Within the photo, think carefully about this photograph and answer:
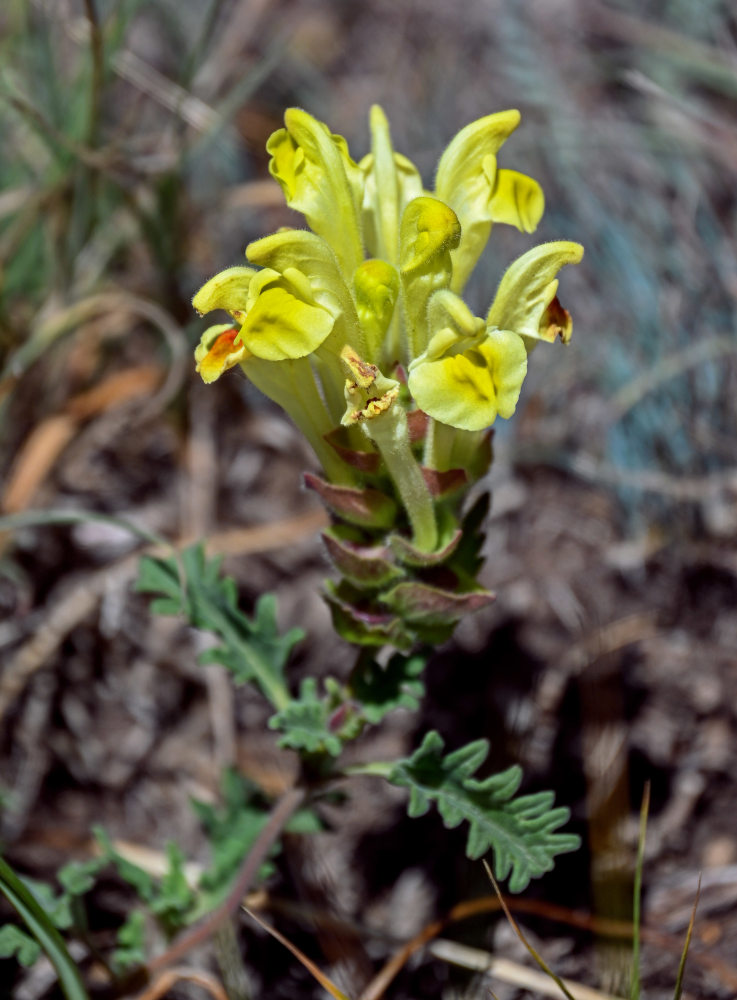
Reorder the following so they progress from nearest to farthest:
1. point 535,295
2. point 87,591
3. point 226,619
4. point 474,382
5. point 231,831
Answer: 1. point 474,382
2. point 535,295
3. point 226,619
4. point 231,831
5. point 87,591

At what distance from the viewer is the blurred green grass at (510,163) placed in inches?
119

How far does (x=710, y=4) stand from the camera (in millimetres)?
3881

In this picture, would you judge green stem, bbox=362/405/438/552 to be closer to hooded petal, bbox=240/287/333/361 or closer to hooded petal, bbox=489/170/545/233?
hooded petal, bbox=240/287/333/361

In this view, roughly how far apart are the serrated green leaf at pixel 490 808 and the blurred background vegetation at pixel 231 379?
871 mm

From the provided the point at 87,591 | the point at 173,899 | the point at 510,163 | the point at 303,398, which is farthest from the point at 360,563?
the point at 510,163

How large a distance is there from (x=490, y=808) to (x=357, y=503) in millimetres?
646

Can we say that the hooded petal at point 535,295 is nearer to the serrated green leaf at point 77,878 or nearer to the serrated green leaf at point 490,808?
the serrated green leaf at point 490,808

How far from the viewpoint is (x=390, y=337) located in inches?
70.0

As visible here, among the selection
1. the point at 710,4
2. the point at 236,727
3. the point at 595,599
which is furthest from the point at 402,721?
the point at 710,4

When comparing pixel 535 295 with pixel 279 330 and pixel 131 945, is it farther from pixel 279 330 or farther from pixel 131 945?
pixel 131 945

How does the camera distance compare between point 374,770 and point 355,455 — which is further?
point 374,770

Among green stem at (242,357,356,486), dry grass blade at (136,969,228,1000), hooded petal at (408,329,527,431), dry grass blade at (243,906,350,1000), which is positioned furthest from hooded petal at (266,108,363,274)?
dry grass blade at (136,969,228,1000)

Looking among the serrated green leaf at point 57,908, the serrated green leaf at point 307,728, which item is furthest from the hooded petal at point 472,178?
the serrated green leaf at point 57,908

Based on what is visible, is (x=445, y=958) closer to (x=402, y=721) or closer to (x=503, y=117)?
(x=402, y=721)
